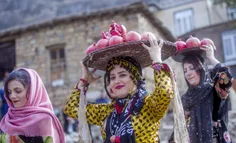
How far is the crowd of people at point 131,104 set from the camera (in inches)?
107

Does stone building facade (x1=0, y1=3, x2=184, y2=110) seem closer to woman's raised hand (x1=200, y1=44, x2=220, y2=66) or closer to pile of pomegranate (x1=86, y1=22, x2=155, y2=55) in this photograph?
woman's raised hand (x1=200, y1=44, x2=220, y2=66)

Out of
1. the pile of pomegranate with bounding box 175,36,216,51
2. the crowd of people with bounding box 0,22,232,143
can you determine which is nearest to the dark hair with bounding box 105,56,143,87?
the crowd of people with bounding box 0,22,232,143

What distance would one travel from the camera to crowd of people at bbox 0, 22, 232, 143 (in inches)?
107

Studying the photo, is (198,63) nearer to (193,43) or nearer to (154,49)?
(193,43)

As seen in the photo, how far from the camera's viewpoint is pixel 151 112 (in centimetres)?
279

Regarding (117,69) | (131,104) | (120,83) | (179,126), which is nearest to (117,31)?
(117,69)

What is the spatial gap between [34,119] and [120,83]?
0.89 metres

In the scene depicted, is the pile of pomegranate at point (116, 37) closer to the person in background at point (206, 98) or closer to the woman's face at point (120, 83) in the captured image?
the woman's face at point (120, 83)

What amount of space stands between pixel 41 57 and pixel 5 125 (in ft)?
36.8

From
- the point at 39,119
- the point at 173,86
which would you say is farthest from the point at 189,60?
the point at 39,119

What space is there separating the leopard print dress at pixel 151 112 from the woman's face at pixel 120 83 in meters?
0.15

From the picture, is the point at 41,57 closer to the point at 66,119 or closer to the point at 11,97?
the point at 66,119

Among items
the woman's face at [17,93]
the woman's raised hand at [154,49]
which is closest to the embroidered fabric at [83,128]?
the woman's face at [17,93]

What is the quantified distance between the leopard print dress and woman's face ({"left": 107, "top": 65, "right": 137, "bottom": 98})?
0.51ft
